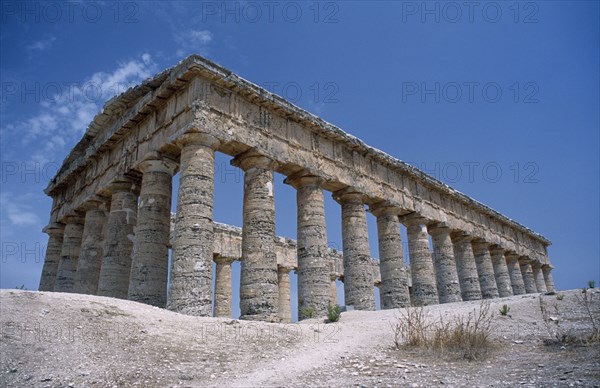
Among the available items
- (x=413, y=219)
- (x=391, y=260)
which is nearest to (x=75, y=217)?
(x=391, y=260)

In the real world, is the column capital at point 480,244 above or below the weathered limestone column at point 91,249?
above

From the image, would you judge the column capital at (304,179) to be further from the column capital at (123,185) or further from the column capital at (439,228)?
the column capital at (439,228)

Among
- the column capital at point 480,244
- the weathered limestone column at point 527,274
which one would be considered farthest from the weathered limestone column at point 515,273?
the column capital at point 480,244

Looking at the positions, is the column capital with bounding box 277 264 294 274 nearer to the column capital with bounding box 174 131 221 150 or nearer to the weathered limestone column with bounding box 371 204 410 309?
the weathered limestone column with bounding box 371 204 410 309

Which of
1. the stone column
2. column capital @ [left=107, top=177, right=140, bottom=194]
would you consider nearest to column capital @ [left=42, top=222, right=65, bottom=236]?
column capital @ [left=107, top=177, right=140, bottom=194]

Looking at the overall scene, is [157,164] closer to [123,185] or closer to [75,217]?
[123,185]

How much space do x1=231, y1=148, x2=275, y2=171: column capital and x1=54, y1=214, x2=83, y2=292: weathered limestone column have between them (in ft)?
30.6

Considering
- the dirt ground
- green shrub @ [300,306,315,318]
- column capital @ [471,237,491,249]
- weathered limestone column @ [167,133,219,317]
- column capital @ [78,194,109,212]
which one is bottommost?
the dirt ground

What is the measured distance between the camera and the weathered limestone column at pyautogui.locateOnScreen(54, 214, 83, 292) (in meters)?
19.0

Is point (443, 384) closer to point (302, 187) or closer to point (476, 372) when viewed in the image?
point (476, 372)

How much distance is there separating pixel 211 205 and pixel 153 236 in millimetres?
2572

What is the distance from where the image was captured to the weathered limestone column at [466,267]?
80.9ft

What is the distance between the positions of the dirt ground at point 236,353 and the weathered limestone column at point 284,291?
56.1 feet

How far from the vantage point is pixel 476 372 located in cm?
649
